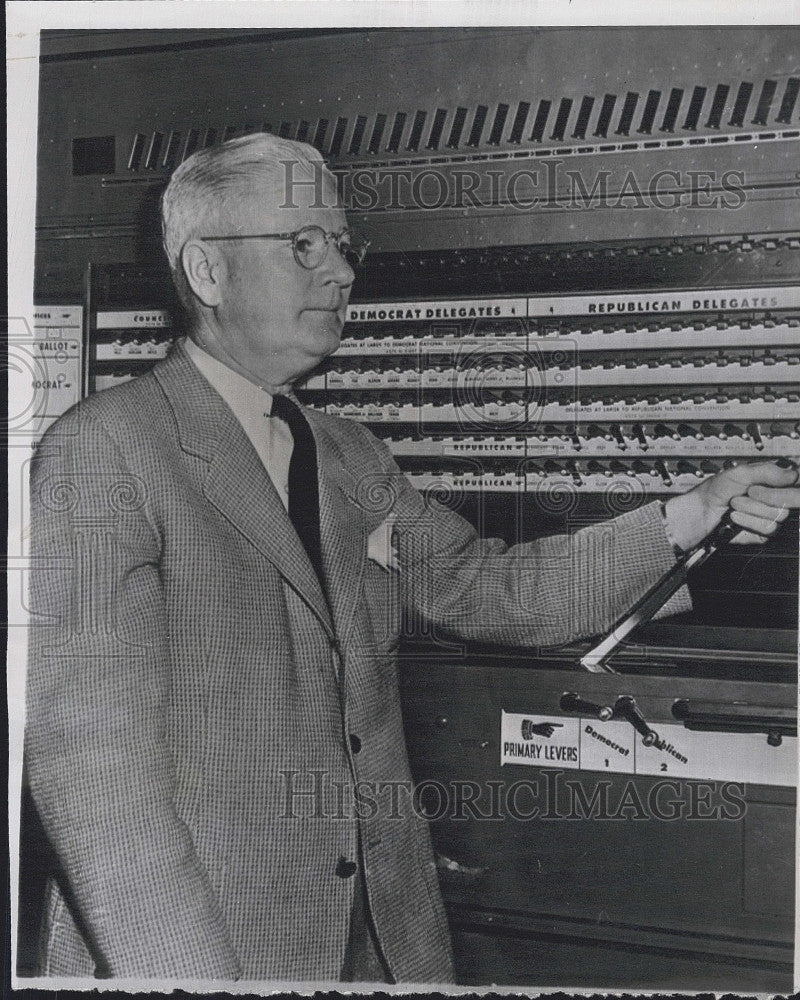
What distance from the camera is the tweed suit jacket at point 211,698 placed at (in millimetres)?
1692

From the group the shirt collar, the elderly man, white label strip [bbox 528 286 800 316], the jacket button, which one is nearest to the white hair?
the elderly man

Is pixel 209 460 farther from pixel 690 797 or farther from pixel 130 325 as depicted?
pixel 690 797

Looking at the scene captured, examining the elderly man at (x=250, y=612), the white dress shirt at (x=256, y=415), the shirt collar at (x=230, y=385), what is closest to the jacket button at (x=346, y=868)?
the elderly man at (x=250, y=612)

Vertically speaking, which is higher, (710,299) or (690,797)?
(710,299)

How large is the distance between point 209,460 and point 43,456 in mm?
344

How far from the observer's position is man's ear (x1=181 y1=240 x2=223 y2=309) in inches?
76.1

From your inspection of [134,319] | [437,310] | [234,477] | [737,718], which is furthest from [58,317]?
[737,718]

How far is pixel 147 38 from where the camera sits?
83.4 inches

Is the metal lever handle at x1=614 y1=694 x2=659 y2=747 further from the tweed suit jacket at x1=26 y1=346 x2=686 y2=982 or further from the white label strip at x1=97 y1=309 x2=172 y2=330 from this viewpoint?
the white label strip at x1=97 y1=309 x2=172 y2=330

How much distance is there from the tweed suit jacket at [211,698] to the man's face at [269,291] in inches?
4.9

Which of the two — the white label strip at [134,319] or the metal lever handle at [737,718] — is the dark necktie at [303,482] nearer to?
the white label strip at [134,319]

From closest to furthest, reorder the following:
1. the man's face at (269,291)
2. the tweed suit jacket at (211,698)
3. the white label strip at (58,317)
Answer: the tweed suit jacket at (211,698) < the man's face at (269,291) < the white label strip at (58,317)

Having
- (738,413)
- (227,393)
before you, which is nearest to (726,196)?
(738,413)

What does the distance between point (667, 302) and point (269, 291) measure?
0.78m
